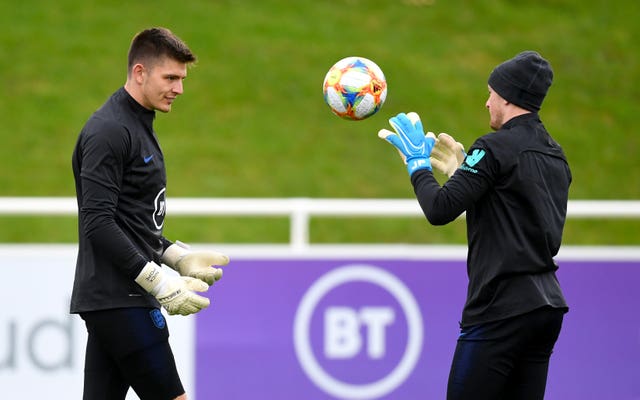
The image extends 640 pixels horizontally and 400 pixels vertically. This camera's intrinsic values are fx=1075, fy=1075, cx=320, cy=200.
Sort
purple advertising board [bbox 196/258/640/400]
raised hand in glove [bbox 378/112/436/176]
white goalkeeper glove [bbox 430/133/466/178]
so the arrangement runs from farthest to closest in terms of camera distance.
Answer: purple advertising board [bbox 196/258/640/400] < white goalkeeper glove [bbox 430/133/466/178] < raised hand in glove [bbox 378/112/436/176]

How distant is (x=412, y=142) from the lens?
4.75 metres

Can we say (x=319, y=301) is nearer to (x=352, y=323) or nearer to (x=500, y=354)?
(x=352, y=323)

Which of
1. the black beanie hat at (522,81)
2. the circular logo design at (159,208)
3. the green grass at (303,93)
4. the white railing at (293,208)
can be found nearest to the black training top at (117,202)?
the circular logo design at (159,208)

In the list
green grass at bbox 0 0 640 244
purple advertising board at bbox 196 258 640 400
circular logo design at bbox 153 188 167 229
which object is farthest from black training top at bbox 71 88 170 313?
green grass at bbox 0 0 640 244

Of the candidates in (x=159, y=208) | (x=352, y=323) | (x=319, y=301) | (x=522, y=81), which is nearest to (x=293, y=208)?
(x=319, y=301)

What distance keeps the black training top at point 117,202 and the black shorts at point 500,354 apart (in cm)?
137

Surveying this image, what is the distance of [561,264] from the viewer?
7.32 meters

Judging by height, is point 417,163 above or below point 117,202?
above

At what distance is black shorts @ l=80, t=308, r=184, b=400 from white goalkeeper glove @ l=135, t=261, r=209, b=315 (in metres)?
0.13

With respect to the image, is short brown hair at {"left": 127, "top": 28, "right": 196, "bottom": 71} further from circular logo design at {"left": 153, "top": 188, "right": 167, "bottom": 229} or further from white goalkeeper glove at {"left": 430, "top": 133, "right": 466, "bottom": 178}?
white goalkeeper glove at {"left": 430, "top": 133, "right": 466, "bottom": 178}

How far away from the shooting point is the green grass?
1174 centimetres

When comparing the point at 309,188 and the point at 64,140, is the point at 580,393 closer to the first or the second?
the point at 309,188

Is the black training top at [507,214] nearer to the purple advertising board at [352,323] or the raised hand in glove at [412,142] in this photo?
the raised hand in glove at [412,142]

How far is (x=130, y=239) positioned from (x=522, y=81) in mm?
1819
